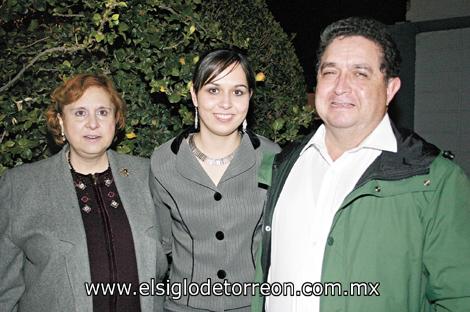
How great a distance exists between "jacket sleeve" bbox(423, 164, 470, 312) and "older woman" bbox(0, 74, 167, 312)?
1574 millimetres

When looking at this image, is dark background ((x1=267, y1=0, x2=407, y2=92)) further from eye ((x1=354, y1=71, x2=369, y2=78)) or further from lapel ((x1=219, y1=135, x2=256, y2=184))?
eye ((x1=354, y1=71, x2=369, y2=78))

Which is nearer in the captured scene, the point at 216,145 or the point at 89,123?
the point at 89,123

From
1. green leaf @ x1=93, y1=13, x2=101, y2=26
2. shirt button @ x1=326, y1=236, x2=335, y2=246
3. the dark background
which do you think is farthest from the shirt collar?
the dark background

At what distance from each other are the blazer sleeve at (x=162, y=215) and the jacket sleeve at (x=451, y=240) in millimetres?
1583

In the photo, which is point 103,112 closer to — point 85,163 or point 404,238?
point 85,163

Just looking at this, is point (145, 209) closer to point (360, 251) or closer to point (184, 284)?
point (184, 284)

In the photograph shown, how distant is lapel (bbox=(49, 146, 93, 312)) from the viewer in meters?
2.56

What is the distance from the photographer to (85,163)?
2.88 meters

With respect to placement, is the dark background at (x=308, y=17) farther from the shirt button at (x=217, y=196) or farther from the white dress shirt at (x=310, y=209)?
the white dress shirt at (x=310, y=209)

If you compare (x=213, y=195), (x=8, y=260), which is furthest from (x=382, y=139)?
(x=8, y=260)

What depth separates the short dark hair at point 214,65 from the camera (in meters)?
2.85

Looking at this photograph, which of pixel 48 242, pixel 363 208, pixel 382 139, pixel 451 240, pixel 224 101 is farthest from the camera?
pixel 224 101

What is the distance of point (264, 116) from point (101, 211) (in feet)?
6.18

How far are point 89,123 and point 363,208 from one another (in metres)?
1.63
